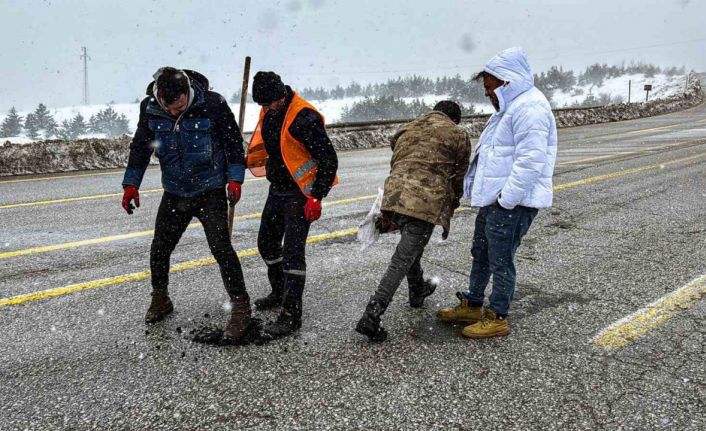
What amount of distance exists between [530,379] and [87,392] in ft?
7.92

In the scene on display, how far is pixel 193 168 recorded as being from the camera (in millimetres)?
3547

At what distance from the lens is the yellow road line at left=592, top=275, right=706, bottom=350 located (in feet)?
11.4

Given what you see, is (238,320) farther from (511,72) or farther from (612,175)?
(612,175)

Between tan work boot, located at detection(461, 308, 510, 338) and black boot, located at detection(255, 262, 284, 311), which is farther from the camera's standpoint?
black boot, located at detection(255, 262, 284, 311)

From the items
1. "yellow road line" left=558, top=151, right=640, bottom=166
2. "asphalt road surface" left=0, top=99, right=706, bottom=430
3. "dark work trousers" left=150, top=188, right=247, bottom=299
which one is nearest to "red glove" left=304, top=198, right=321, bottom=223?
"dark work trousers" left=150, top=188, right=247, bottom=299

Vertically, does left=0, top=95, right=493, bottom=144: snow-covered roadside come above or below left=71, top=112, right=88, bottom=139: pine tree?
above

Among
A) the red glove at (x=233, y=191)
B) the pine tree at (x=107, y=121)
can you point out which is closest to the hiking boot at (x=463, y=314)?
the red glove at (x=233, y=191)

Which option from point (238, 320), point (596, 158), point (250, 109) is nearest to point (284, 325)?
point (238, 320)

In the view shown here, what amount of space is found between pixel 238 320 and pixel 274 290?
63cm

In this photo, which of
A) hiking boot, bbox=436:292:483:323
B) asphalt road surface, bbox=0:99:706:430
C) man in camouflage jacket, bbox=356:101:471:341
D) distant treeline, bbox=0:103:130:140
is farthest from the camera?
distant treeline, bbox=0:103:130:140

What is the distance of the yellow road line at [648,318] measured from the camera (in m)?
3.49

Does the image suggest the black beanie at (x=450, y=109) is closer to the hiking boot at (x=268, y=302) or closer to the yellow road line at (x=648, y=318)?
the yellow road line at (x=648, y=318)

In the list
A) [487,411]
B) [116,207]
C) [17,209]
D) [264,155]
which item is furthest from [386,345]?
[17,209]

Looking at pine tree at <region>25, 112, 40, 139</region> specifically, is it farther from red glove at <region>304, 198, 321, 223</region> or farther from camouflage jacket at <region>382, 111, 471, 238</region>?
camouflage jacket at <region>382, 111, 471, 238</region>
